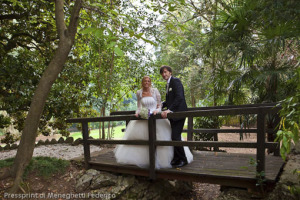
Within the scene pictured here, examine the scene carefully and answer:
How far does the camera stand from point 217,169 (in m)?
3.60

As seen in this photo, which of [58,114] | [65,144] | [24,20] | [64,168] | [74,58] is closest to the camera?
[64,168]

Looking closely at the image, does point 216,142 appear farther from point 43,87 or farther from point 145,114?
point 43,87

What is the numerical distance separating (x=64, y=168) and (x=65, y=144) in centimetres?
354

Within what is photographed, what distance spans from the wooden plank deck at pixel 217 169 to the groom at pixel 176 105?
0.22 metres

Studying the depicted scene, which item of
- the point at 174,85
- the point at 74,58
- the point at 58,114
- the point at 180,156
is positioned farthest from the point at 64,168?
the point at 74,58

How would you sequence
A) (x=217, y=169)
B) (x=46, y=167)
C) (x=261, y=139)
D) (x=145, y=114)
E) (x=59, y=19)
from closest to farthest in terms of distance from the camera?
(x=261, y=139), (x=217, y=169), (x=145, y=114), (x=59, y=19), (x=46, y=167)

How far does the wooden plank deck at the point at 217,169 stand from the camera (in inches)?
125

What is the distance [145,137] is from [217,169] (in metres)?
1.45

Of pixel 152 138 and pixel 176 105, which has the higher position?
pixel 176 105

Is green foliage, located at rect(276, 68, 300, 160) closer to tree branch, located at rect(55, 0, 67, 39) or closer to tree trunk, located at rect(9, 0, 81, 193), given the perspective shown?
tree trunk, located at rect(9, 0, 81, 193)

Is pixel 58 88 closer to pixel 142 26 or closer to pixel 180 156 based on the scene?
pixel 142 26

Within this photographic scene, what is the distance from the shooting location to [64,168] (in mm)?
4902

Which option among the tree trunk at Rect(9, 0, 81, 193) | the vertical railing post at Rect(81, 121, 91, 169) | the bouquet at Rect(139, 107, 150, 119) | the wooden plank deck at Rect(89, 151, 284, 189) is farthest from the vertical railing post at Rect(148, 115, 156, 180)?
the tree trunk at Rect(9, 0, 81, 193)

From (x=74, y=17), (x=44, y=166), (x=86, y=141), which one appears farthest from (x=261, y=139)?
(x=44, y=166)
